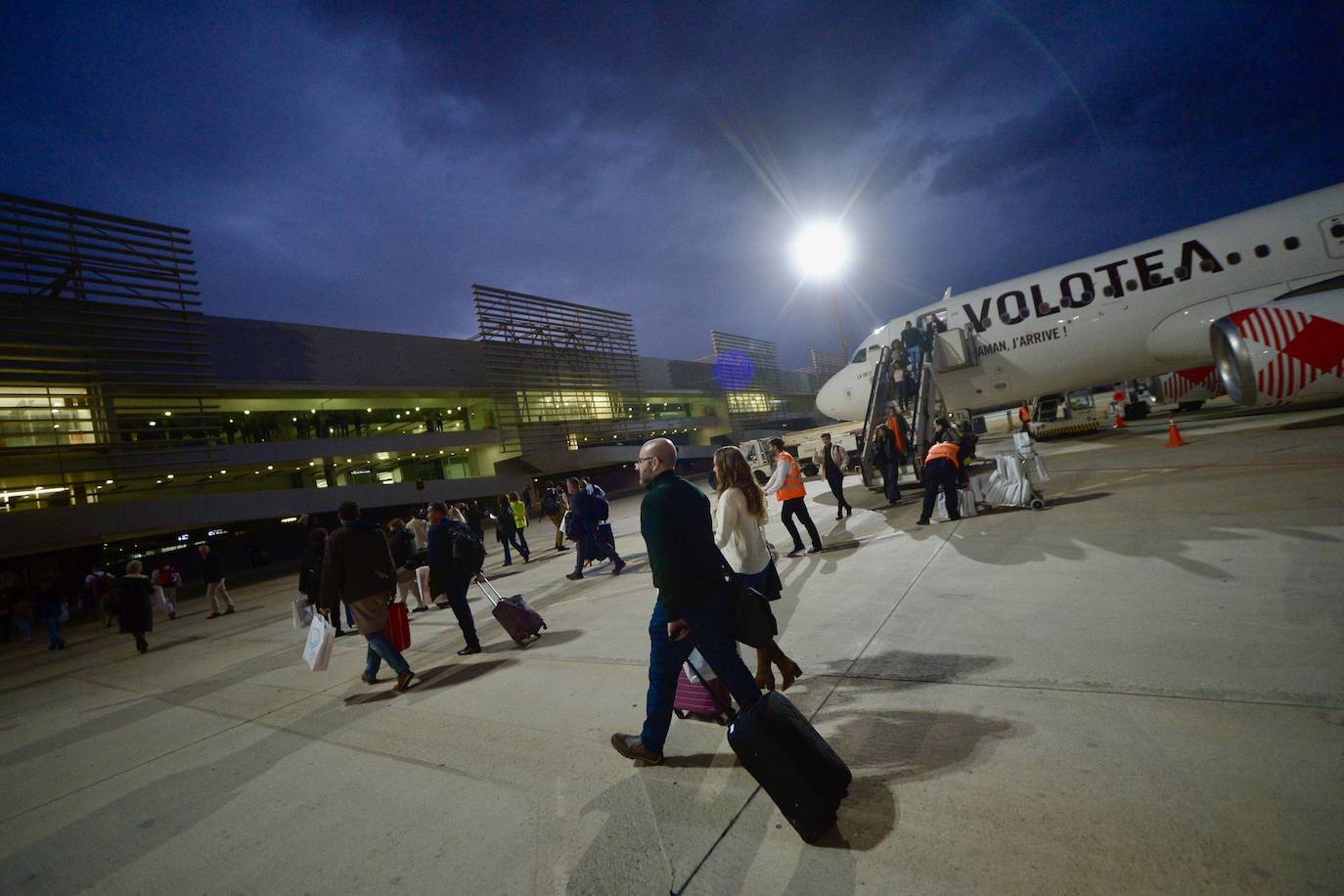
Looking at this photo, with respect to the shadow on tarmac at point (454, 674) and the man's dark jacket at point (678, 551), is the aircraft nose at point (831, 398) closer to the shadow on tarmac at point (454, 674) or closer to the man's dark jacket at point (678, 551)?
the shadow on tarmac at point (454, 674)

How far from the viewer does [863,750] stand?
259 cm

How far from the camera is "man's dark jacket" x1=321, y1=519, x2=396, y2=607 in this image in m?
4.59

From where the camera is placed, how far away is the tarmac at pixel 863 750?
74.5 inches

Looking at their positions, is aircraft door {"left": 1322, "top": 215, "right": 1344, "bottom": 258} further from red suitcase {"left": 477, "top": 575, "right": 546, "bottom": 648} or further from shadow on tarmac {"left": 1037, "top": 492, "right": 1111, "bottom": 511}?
red suitcase {"left": 477, "top": 575, "right": 546, "bottom": 648}

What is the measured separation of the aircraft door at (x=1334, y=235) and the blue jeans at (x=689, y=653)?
15059mm

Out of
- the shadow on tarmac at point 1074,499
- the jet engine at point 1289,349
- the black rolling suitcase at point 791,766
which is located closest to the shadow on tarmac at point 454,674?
the black rolling suitcase at point 791,766

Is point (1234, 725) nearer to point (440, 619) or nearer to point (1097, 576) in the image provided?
point (1097, 576)

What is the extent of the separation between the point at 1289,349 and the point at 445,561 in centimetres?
1319

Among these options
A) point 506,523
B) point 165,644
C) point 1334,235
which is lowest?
point 165,644

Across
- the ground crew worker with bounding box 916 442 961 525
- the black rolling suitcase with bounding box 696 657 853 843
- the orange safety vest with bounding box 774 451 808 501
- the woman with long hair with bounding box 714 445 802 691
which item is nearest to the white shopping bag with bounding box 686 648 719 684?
the black rolling suitcase with bounding box 696 657 853 843

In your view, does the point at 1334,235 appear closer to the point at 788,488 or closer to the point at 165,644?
the point at 788,488

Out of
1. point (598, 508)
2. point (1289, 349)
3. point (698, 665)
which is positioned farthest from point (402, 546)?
point (1289, 349)

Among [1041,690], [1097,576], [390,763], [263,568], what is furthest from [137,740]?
[263,568]

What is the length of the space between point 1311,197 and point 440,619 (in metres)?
17.9
